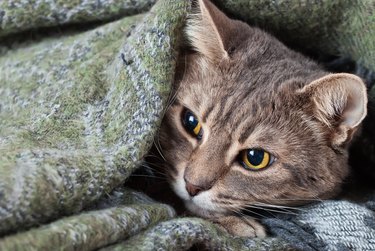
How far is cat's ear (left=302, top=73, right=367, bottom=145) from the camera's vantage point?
1140 mm

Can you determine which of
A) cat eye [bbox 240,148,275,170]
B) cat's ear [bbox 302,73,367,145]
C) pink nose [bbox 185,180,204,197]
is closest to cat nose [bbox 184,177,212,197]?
pink nose [bbox 185,180,204,197]

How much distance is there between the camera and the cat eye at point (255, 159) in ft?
3.97

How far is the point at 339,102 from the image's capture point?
1.18m

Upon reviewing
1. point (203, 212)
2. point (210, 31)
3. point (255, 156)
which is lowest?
point (203, 212)

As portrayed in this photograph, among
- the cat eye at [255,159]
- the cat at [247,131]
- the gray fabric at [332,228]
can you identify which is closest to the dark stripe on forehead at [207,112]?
the cat at [247,131]

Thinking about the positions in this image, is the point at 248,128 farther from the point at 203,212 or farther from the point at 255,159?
the point at 203,212

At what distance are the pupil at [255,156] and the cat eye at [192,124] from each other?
0.12 metres

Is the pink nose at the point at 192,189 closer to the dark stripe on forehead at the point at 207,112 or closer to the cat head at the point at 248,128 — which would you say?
the cat head at the point at 248,128

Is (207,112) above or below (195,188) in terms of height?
above

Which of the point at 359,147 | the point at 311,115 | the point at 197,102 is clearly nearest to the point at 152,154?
the point at 197,102

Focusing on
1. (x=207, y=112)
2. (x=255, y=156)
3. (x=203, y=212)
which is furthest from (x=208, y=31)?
(x=203, y=212)

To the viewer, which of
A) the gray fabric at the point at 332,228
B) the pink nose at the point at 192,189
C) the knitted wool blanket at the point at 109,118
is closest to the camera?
the knitted wool blanket at the point at 109,118

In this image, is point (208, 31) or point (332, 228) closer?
point (332, 228)

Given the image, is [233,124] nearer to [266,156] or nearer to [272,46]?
[266,156]
